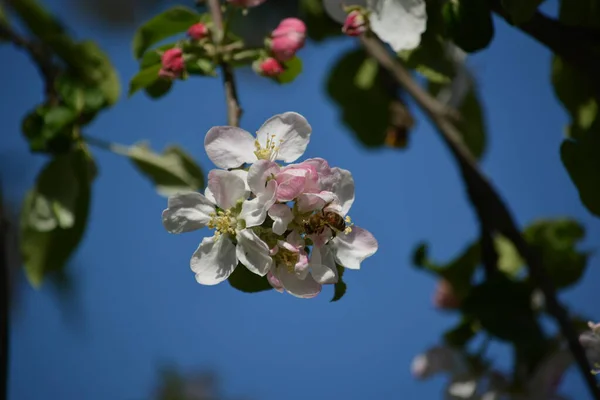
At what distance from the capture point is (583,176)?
75 cm

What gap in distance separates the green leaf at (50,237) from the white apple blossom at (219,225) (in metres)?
0.41

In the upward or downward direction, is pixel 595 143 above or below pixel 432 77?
below

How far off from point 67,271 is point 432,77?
987 millimetres

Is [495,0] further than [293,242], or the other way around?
[495,0]

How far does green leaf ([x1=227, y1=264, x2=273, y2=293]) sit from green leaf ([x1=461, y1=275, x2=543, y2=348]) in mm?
436

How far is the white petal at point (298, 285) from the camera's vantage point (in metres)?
0.59

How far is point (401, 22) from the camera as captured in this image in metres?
0.72

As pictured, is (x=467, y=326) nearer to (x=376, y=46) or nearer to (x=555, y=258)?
(x=555, y=258)

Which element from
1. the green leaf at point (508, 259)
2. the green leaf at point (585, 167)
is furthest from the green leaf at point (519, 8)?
the green leaf at point (508, 259)

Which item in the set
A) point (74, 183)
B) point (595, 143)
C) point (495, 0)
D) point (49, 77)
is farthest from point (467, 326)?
point (49, 77)

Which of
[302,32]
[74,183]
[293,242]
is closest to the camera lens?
[293,242]

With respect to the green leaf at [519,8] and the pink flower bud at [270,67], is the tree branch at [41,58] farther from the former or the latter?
the green leaf at [519,8]

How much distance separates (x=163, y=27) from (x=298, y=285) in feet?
1.24

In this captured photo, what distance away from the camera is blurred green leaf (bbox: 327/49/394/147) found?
1.28 meters
